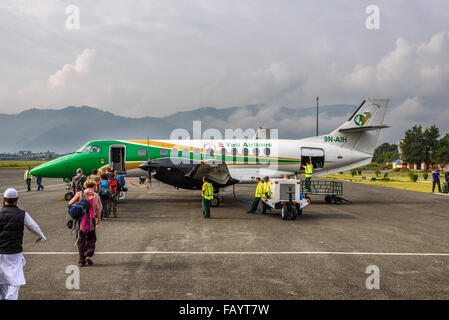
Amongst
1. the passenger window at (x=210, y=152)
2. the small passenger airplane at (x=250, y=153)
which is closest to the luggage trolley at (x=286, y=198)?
the small passenger airplane at (x=250, y=153)

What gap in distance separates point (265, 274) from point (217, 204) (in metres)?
10.3

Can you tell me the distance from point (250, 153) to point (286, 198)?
251 inches

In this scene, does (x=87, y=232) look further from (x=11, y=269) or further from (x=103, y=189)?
(x=103, y=189)

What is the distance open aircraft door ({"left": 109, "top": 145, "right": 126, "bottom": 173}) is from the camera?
18953 millimetres

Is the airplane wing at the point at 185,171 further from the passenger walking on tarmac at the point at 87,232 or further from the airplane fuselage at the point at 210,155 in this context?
the passenger walking on tarmac at the point at 87,232

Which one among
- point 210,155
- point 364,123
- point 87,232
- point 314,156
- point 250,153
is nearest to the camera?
point 87,232

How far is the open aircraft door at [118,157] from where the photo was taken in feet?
62.2

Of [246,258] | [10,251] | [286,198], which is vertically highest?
[10,251]

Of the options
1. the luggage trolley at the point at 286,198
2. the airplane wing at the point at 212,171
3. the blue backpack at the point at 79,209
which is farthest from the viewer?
the airplane wing at the point at 212,171

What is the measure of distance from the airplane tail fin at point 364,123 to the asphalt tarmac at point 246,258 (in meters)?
7.49

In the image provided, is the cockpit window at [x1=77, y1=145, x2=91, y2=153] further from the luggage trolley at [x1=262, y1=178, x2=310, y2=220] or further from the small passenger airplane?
the luggage trolley at [x1=262, y1=178, x2=310, y2=220]

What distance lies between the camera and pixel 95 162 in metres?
18.6

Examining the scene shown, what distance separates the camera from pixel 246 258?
24.9 feet

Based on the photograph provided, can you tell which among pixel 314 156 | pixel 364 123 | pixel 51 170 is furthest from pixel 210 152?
pixel 364 123
